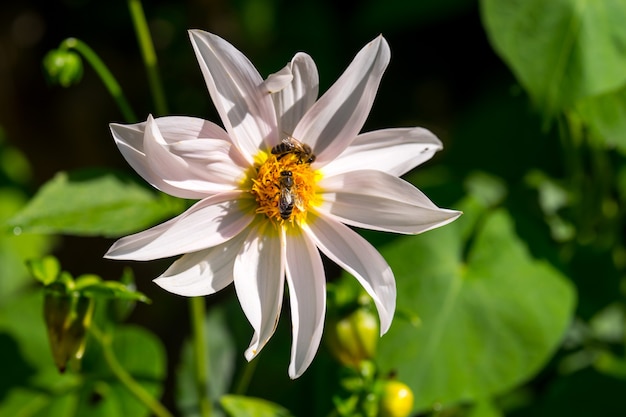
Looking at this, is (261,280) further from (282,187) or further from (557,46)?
(557,46)

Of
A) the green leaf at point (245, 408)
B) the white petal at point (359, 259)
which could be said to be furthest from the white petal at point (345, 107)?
the green leaf at point (245, 408)

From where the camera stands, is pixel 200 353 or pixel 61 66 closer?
pixel 61 66

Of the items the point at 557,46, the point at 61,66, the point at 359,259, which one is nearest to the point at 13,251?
the point at 61,66

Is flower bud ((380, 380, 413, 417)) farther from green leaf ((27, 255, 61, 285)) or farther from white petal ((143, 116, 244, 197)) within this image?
green leaf ((27, 255, 61, 285))

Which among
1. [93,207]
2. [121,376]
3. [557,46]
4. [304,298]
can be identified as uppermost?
[557,46]

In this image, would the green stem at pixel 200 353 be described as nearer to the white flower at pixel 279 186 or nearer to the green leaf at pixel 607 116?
the white flower at pixel 279 186

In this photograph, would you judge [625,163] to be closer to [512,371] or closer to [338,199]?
[512,371]

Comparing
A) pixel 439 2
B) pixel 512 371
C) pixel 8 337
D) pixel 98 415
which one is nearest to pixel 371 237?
pixel 512 371

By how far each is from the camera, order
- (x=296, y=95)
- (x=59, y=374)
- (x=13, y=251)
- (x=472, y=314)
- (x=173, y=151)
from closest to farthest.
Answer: (x=173, y=151) → (x=296, y=95) → (x=472, y=314) → (x=59, y=374) → (x=13, y=251)
